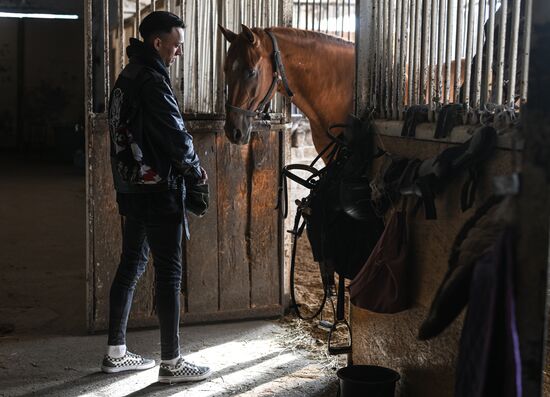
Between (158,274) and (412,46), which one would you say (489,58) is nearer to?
(412,46)

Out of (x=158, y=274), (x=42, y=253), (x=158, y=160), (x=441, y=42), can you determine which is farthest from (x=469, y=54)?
(x=42, y=253)

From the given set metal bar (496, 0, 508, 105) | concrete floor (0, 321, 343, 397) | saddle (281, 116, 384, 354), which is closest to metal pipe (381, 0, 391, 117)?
saddle (281, 116, 384, 354)

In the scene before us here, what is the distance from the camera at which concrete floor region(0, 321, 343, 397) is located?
3.08 meters

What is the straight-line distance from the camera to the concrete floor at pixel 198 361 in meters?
3.08

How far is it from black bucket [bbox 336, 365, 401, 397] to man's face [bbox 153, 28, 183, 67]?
5.07ft

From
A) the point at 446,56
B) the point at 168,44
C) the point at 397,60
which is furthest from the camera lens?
the point at 168,44

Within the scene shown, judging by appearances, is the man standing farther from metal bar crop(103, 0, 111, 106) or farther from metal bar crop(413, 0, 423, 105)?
metal bar crop(413, 0, 423, 105)

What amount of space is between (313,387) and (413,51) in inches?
61.7

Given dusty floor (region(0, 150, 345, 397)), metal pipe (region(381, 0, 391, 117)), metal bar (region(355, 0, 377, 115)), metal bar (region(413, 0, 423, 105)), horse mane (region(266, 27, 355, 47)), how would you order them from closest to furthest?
metal bar (region(413, 0, 423, 105)) < metal pipe (region(381, 0, 391, 117)) < metal bar (region(355, 0, 377, 115)) < dusty floor (region(0, 150, 345, 397)) < horse mane (region(266, 27, 355, 47))

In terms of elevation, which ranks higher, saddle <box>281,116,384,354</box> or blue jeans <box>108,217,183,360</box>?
saddle <box>281,116,384,354</box>

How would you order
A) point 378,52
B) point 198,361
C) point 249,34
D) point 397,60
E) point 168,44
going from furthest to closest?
point 249,34, point 198,361, point 168,44, point 378,52, point 397,60

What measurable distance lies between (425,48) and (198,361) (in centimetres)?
194

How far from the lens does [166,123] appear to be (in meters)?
2.88

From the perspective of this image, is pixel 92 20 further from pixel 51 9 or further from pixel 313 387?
pixel 51 9
